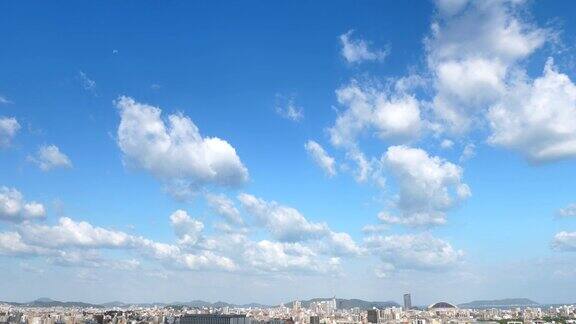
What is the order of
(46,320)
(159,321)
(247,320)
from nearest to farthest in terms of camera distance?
(247,320), (46,320), (159,321)

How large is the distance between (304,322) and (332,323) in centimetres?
1107

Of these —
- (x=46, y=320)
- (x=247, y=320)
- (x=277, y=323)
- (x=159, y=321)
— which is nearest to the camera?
(x=247, y=320)

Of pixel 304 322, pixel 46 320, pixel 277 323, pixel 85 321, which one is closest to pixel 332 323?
pixel 304 322

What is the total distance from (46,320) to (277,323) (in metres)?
86.3

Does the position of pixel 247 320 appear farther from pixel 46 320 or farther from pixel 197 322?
pixel 46 320

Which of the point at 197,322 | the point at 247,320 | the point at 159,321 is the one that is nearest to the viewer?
the point at 197,322

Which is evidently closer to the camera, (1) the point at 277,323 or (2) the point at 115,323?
(1) the point at 277,323

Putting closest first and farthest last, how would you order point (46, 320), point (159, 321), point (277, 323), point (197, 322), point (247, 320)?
point (197, 322)
point (247, 320)
point (277, 323)
point (46, 320)
point (159, 321)

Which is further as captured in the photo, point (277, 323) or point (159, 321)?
point (159, 321)

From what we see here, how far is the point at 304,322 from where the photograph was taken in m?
198

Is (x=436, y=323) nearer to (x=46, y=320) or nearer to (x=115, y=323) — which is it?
(x=115, y=323)

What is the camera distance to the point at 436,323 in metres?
200

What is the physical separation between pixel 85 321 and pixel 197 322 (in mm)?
75265

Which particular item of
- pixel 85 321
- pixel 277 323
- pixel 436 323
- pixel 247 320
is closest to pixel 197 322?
pixel 247 320
